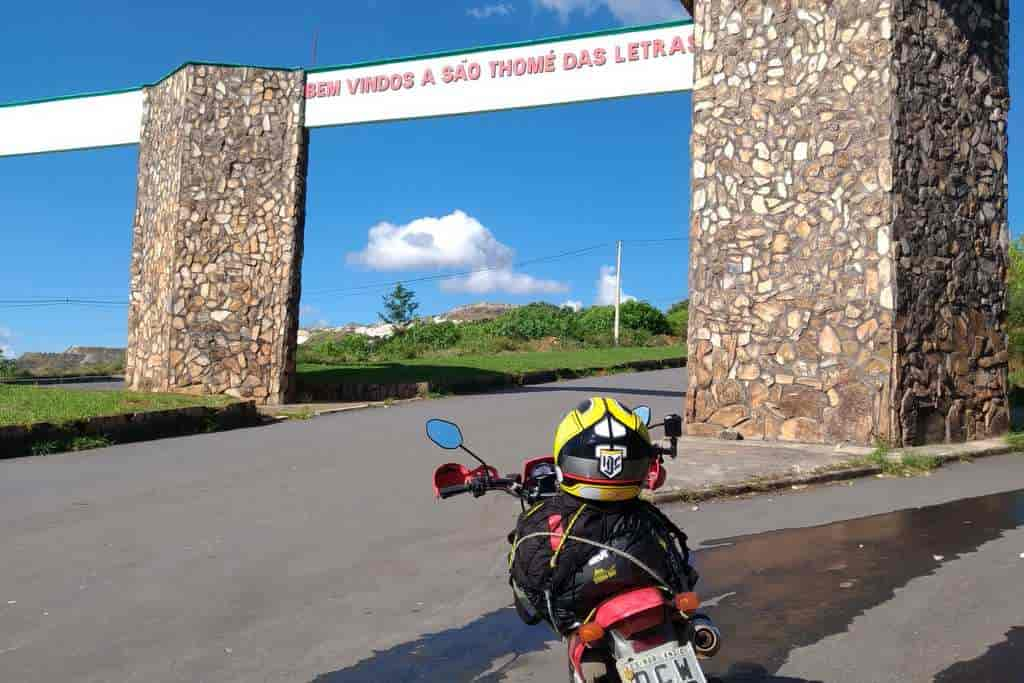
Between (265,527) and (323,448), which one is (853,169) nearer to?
(323,448)

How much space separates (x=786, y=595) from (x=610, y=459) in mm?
2822

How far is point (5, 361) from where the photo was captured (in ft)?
96.2

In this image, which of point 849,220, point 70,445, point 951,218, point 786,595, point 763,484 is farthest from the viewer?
point 951,218

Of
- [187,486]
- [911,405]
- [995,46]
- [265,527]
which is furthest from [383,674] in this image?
[995,46]

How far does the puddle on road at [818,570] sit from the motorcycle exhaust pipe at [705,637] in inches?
47.8

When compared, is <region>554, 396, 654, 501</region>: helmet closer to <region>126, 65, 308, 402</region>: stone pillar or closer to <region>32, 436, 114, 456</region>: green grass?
<region>32, 436, 114, 456</region>: green grass

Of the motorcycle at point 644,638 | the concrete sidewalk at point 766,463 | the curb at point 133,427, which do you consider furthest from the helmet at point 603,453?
the curb at point 133,427

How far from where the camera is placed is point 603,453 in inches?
126

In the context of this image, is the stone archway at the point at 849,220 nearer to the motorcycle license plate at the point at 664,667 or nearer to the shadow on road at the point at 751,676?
the shadow on road at the point at 751,676

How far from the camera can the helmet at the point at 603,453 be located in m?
3.20

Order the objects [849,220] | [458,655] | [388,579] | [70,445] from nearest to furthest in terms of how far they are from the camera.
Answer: [458,655] < [388,579] < [849,220] < [70,445]

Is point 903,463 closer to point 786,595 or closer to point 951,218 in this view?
point 951,218

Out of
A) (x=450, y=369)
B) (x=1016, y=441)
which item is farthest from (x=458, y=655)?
(x=450, y=369)

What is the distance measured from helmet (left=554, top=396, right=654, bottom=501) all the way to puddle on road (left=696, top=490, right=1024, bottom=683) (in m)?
1.47
